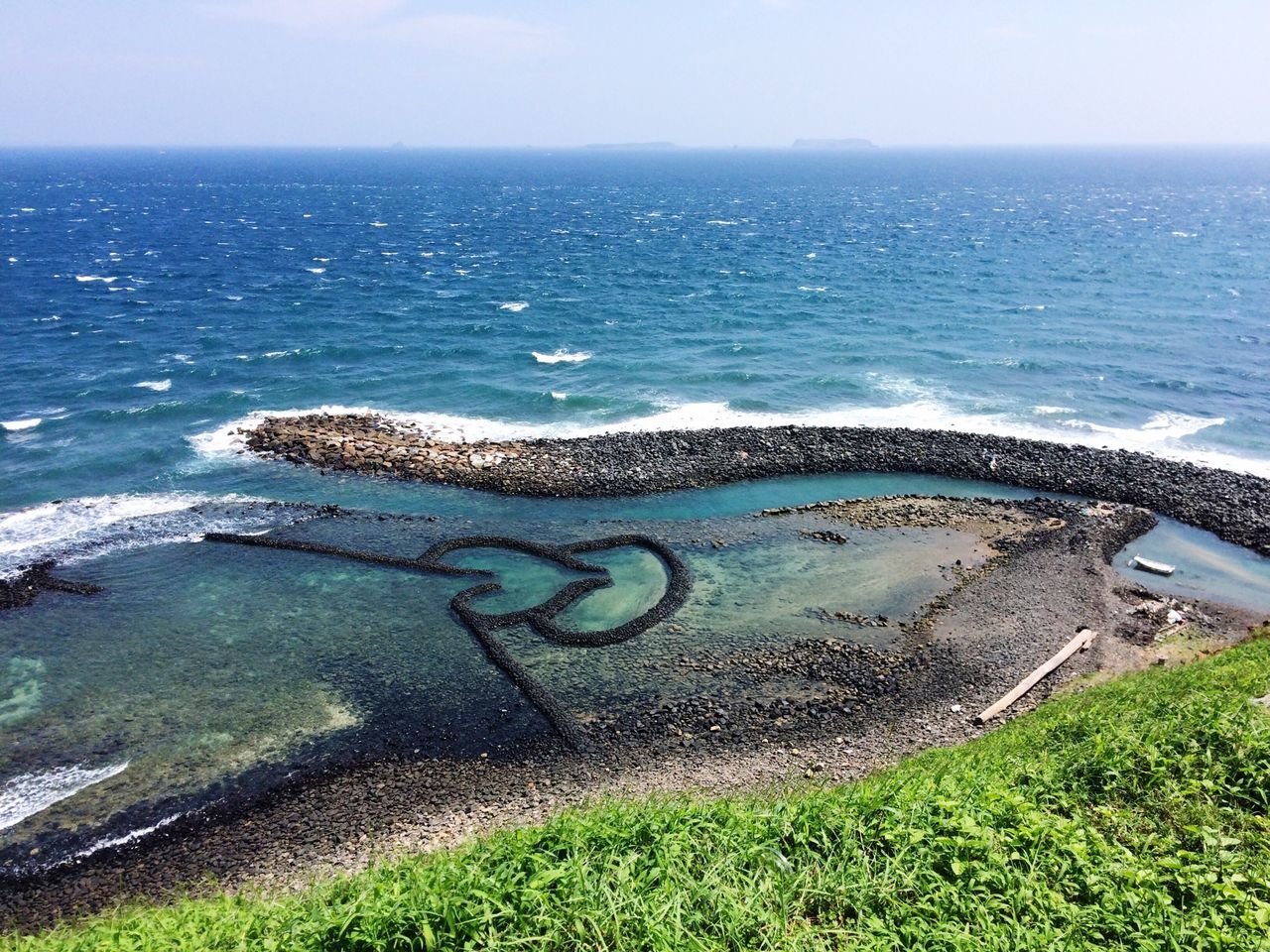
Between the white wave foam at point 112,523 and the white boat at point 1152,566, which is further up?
the white wave foam at point 112,523

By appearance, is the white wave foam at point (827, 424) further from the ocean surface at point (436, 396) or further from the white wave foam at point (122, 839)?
the white wave foam at point (122, 839)

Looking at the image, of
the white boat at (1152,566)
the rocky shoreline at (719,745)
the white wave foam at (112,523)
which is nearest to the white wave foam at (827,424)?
the white wave foam at (112,523)

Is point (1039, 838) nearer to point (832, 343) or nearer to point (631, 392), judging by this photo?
point (631, 392)

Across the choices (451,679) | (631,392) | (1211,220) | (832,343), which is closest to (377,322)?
(631,392)

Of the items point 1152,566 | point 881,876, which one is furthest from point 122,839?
point 1152,566

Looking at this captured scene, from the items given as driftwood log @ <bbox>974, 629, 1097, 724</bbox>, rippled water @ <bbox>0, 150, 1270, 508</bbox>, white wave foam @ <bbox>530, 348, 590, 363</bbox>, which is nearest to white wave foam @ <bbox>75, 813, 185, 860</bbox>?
driftwood log @ <bbox>974, 629, 1097, 724</bbox>
